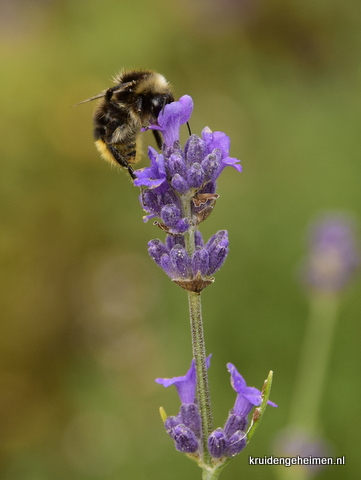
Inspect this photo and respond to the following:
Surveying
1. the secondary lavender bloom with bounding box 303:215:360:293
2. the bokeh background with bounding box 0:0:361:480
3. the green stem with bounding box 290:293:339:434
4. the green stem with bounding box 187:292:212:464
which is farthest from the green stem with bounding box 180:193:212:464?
the bokeh background with bounding box 0:0:361:480

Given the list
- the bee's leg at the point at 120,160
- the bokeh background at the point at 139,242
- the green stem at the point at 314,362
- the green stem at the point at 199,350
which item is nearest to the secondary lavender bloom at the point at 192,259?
the green stem at the point at 199,350

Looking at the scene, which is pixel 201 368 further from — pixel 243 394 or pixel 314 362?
pixel 314 362

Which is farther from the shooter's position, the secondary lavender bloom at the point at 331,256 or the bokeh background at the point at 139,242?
the bokeh background at the point at 139,242

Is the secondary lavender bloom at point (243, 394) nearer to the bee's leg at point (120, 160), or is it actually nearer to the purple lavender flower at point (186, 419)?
the purple lavender flower at point (186, 419)

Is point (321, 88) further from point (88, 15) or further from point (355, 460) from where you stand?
point (355, 460)

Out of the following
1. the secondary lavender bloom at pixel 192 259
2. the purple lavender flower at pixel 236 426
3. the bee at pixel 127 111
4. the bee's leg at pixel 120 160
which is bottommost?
the purple lavender flower at pixel 236 426

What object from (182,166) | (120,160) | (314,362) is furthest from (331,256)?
(182,166)

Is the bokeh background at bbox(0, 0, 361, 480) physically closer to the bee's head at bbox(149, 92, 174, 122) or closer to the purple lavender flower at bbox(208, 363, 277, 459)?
the purple lavender flower at bbox(208, 363, 277, 459)
